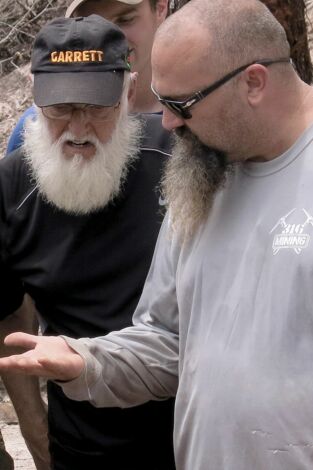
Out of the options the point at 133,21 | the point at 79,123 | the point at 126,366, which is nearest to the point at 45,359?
the point at 126,366

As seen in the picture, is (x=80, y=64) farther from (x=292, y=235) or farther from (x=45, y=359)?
(x=292, y=235)

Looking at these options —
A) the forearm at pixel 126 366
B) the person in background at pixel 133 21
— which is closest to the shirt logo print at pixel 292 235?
the forearm at pixel 126 366

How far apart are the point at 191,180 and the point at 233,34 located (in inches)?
16.2

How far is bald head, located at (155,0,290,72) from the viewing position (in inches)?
110

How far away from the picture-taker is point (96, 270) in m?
3.71

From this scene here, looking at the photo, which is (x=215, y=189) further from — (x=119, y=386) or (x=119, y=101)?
(x=119, y=101)

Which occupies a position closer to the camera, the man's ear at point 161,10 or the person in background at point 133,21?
the person in background at point 133,21

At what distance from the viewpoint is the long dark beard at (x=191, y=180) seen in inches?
115

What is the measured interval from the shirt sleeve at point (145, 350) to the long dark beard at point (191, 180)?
0.14 metres

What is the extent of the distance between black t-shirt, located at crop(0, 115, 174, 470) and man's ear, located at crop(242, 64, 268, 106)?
1012mm

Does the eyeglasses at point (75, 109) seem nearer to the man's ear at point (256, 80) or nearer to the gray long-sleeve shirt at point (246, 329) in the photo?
the gray long-sleeve shirt at point (246, 329)

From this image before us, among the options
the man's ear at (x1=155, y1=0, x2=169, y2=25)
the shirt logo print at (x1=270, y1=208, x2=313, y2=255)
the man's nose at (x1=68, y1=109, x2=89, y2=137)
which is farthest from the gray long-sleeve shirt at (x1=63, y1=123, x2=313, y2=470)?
the man's ear at (x1=155, y1=0, x2=169, y2=25)

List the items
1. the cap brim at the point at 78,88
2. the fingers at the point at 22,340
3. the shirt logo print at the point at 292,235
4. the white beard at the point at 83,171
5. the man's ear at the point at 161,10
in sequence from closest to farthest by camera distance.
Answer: the shirt logo print at the point at 292,235, the fingers at the point at 22,340, the cap brim at the point at 78,88, the white beard at the point at 83,171, the man's ear at the point at 161,10

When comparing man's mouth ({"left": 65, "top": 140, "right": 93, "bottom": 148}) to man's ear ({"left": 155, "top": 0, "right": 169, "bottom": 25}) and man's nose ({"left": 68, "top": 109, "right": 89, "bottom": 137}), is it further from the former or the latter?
man's ear ({"left": 155, "top": 0, "right": 169, "bottom": 25})
